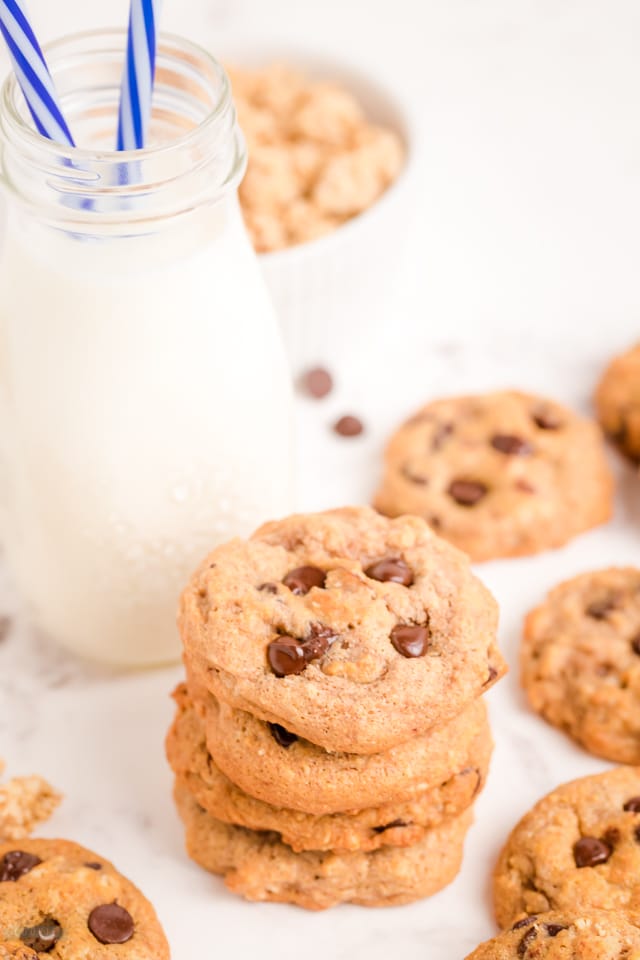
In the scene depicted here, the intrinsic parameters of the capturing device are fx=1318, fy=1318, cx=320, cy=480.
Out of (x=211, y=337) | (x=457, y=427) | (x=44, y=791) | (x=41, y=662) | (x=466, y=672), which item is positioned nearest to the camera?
(x=466, y=672)

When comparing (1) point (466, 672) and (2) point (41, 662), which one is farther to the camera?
(2) point (41, 662)

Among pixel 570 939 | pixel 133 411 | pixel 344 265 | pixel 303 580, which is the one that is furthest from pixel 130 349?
pixel 570 939

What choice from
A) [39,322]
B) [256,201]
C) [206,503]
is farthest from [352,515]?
[256,201]

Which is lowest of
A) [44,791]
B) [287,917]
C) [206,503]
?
[287,917]

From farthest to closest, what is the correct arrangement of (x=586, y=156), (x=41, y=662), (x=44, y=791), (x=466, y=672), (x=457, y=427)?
(x=586, y=156) → (x=457, y=427) → (x=41, y=662) → (x=44, y=791) → (x=466, y=672)

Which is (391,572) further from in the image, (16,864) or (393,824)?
(16,864)

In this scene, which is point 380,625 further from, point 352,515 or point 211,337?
point 211,337

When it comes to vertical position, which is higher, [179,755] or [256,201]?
[256,201]
